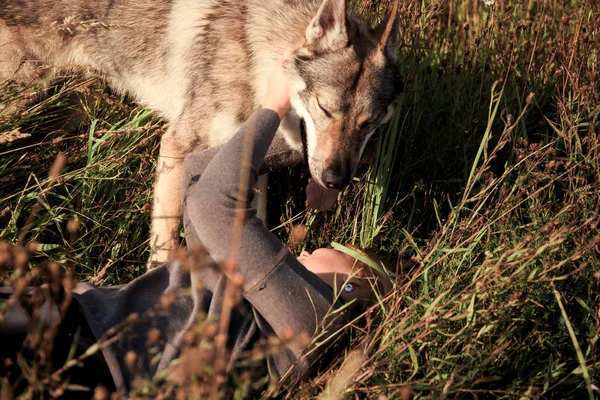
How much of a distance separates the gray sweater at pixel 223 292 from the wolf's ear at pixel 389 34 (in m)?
0.99

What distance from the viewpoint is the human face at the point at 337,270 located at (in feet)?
8.26

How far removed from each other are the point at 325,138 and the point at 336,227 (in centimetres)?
63

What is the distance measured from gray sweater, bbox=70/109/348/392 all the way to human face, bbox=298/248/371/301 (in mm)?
135

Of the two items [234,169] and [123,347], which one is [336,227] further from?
[123,347]

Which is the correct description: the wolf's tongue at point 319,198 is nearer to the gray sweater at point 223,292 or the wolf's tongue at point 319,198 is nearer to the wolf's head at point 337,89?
the wolf's head at point 337,89

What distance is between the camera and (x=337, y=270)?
2553 mm

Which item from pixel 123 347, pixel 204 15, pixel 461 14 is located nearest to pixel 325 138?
pixel 204 15

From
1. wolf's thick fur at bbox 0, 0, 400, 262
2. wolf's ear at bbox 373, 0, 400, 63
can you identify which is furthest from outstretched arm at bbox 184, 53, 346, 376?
wolf's ear at bbox 373, 0, 400, 63

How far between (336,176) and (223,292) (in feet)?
2.79

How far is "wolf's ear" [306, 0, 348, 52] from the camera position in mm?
2773

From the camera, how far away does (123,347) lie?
1998mm

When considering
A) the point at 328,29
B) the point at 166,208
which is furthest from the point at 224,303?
the point at 328,29

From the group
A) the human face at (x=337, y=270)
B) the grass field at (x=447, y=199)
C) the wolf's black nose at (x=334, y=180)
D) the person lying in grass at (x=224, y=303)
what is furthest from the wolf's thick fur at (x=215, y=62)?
the person lying in grass at (x=224, y=303)

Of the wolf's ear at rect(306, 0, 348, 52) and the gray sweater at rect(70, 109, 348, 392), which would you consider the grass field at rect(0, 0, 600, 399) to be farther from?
the wolf's ear at rect(306, 0, 348, 52)
